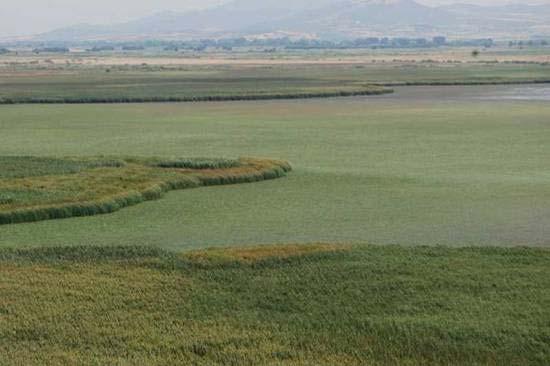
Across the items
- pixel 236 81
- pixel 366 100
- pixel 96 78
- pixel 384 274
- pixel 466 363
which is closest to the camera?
pixel 466 363

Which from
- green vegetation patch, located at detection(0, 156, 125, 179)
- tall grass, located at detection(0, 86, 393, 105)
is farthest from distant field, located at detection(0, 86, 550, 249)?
green vegetation patch, located at detection(0, 156, 125, 179)

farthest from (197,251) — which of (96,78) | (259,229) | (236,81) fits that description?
(96,78)

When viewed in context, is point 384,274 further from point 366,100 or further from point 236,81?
point 236,81

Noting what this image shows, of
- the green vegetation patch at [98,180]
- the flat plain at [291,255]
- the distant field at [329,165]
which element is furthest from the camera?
the green vegetation patch at [98,180]

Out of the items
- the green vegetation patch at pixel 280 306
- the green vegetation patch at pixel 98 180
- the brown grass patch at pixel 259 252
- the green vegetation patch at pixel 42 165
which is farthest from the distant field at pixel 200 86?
the green vegetation patch at pixel 280 306

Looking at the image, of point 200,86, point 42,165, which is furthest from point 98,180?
point 200,86

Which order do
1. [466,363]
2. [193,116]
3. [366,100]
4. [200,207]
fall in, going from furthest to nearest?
[366,100] → [193,116] → [200,207] → [466,363]

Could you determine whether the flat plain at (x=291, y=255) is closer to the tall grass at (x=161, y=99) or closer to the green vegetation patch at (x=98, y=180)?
the green vegetation patch at (x=98, y=180)
